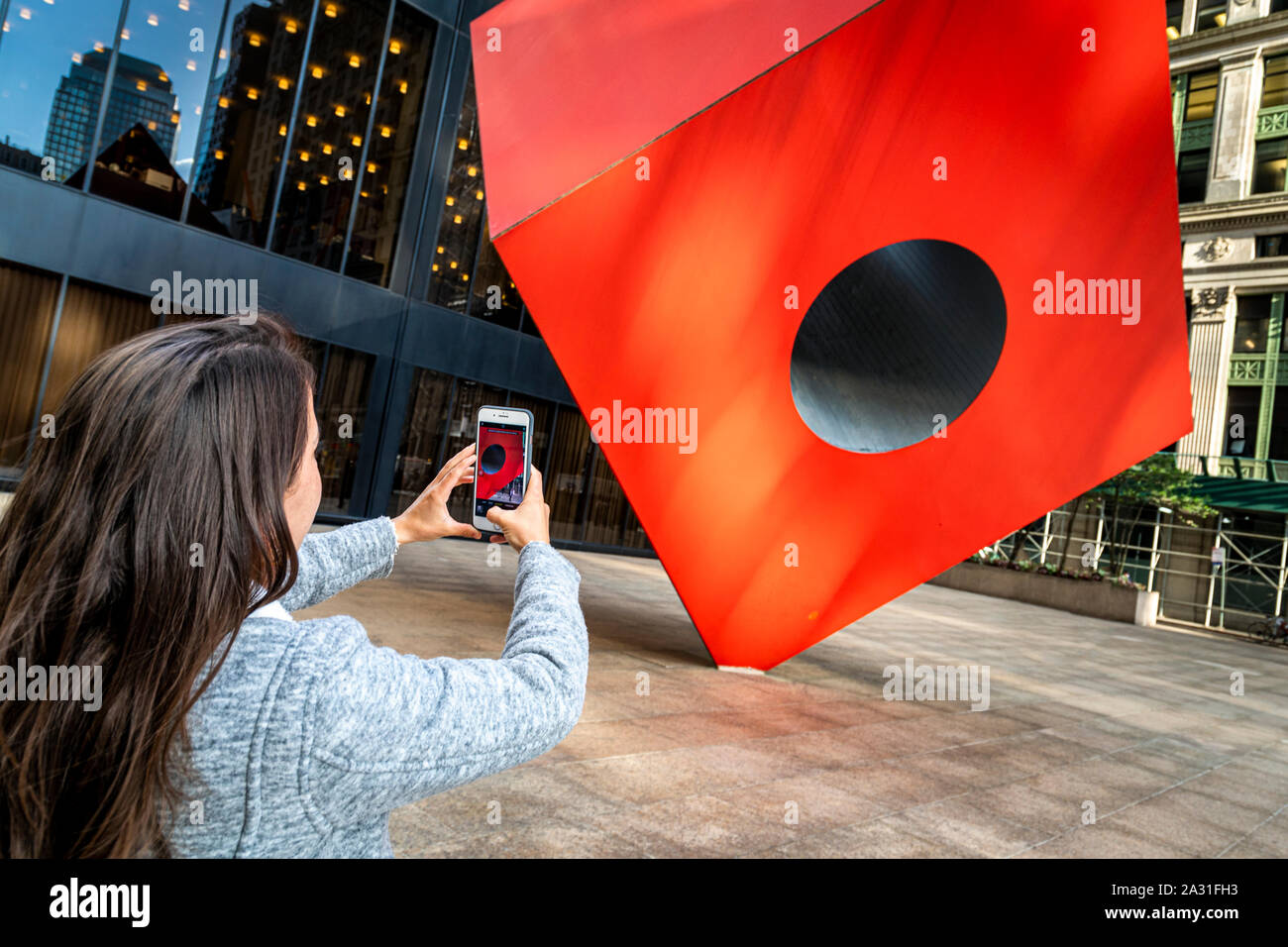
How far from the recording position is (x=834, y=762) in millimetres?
5113

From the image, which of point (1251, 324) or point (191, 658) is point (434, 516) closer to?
point (191, 658)

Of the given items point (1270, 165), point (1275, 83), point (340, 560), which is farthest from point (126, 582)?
point (1275, 83)

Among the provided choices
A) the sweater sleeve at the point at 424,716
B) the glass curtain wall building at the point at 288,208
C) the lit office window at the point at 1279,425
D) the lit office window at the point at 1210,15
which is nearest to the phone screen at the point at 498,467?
the sweater sleeve at the point at 424,716

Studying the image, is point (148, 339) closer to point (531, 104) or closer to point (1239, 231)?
point (531, 104)

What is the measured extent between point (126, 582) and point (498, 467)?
3.59 ft

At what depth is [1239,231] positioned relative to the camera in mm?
30109

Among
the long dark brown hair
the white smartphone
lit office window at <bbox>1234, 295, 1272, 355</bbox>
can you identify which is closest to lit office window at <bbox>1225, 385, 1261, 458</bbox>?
lit office window at <bbox>1234, 295, 1272, 355</bbox>

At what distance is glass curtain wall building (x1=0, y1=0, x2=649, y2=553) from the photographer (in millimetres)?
12875

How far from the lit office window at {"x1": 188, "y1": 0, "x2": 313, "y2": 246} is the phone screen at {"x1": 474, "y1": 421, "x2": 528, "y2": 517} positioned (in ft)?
48.3

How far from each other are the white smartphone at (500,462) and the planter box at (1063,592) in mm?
22658

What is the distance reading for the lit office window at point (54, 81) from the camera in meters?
12.7

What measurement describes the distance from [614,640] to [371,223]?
11.7 metres

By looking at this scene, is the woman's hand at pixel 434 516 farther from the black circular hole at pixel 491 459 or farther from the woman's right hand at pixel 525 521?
the woman's right hand at pixel 525 521

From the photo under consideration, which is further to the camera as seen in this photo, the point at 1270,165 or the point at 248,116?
the point at 1270,165
